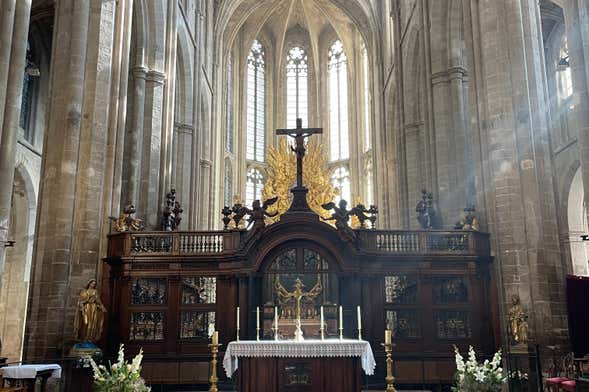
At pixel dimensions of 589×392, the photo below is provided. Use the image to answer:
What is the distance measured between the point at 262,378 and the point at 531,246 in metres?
6.36

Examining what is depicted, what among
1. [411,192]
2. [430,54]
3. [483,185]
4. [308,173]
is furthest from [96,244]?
[308,173]

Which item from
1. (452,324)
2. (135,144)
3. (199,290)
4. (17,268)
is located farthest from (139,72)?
(452,324)

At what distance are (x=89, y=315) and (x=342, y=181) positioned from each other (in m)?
27.3

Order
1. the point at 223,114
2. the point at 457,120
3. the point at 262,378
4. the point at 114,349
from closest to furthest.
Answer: the point at 262,378, the point at 114,349, the point at 457,120, the point at 223,114

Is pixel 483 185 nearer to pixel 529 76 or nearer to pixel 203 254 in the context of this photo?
pixel 529 76

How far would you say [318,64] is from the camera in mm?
40844

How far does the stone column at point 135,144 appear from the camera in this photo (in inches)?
698

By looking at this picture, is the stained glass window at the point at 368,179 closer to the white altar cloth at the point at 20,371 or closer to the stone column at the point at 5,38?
the stone column at the point at 5,38

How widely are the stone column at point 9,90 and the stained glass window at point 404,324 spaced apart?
845 cm

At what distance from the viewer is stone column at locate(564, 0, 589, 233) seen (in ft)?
38.5

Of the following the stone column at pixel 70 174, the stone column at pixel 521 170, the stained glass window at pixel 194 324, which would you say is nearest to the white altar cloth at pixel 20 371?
the stone column at pixel 70 174

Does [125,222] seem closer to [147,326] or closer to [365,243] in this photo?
[147,326]

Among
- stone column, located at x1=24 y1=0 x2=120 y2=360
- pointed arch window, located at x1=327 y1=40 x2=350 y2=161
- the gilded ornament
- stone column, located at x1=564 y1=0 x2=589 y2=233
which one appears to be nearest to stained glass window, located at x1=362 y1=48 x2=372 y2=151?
pointed arch window, located at x1=327 y1=40 x2=350 y2=161

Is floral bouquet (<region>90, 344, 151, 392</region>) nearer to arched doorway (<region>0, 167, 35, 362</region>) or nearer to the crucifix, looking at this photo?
the crucifix
